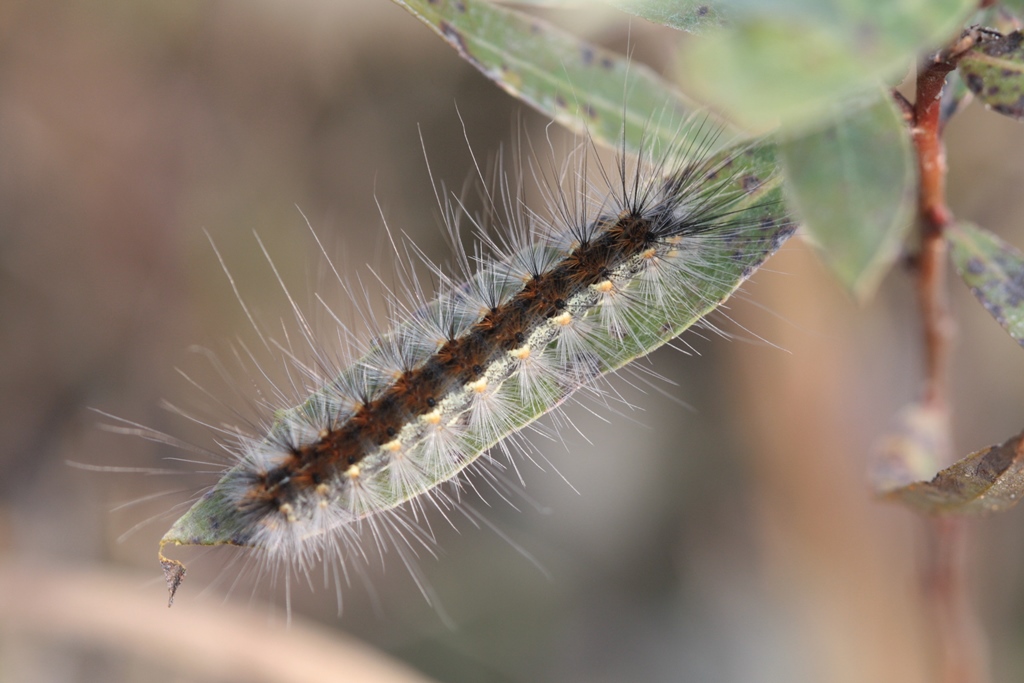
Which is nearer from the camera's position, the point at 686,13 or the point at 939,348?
the point at 686,13

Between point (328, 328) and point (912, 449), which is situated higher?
point (328, 328)

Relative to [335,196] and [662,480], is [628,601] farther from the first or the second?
[335,196]

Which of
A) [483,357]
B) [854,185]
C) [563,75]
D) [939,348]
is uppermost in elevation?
[563,75]

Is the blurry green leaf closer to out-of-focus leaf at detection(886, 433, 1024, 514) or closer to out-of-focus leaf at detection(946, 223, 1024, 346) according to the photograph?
out-of-focus leaf at detection(946, 223, 1024, 346)

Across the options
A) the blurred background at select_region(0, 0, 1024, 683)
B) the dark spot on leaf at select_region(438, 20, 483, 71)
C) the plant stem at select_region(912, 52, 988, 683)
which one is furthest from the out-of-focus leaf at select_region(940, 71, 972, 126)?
the blurred background at select_region(0, 0, 1024, 683)

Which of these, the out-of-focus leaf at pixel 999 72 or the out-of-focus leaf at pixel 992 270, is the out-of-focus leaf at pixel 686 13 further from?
the out-of-focus leaf at pixel 992 270

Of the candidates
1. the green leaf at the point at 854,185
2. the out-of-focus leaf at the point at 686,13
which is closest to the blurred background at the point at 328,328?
the out-of-focus leaf at the point at 686,13

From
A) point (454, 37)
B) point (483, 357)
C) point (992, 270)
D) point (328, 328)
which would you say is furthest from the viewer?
point (328, 328)

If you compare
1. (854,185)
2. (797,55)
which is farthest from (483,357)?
(797,55)

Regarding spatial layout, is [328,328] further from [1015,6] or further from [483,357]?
[1015,6]

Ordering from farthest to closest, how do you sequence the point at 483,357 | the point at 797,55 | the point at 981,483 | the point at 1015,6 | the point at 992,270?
the point at 483,357, the point at 992,270, the point at 981,483, the point at 1015,6, the point at 797,55
